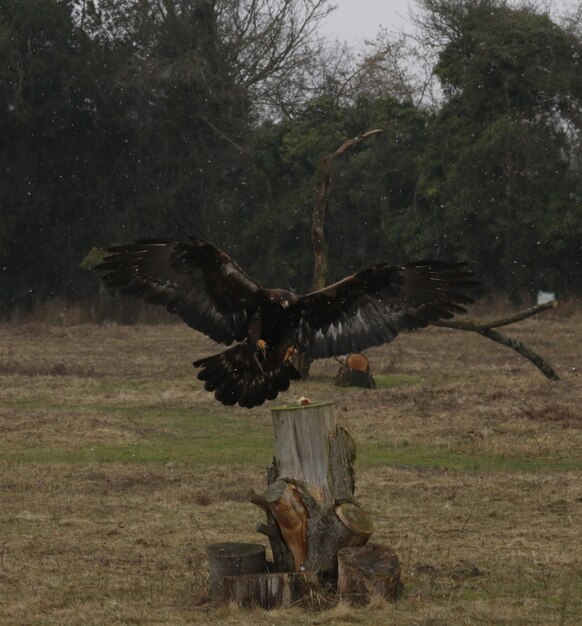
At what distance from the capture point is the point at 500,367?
21.1 metres

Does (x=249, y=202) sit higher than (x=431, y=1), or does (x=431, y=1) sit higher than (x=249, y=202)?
(x=431, y=1)

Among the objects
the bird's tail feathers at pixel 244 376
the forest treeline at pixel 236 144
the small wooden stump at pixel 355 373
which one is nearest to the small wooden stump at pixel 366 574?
the bird's tail feathers at pixel 244 376

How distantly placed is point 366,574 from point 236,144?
31.1 metres

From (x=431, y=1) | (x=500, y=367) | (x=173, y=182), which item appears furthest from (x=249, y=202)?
(x=500, y=367)

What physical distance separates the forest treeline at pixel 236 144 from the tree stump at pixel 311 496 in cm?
2717

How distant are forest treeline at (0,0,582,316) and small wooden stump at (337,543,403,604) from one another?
1079 inches

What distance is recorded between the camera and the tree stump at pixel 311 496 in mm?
7582

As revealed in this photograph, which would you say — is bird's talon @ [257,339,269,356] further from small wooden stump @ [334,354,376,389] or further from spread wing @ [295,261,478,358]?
small wooden stump @ [334,354,376,389]

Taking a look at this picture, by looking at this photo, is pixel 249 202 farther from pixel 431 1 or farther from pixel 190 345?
pixel 190 345

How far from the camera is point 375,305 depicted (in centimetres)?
859

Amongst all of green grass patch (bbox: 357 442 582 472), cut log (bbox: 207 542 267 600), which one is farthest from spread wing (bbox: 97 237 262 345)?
green grass patch (bbox: 357 442 582 472)

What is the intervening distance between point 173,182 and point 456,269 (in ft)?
97.9

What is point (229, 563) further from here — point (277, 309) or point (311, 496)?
point (277, 309)

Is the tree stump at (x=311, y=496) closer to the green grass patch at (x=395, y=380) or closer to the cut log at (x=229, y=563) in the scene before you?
the cut log at (x=229, y=563)
